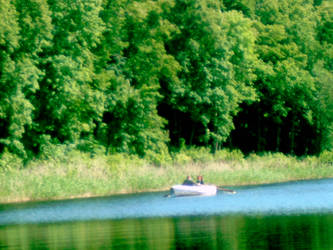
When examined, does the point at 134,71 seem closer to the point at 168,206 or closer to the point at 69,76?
the point at 69,76

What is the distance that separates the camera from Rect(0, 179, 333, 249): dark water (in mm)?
25172

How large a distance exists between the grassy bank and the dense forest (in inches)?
92.1

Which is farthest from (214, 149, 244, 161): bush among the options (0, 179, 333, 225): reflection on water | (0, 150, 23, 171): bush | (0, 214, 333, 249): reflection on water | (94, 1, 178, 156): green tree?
(0, 214, 333, 249): reflection on water

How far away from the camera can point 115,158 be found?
5141cm

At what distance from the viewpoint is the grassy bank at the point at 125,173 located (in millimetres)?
42594

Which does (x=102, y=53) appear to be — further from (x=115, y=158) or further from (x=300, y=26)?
(x=300, y=26)

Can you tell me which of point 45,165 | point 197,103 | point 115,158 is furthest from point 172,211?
point 197,103

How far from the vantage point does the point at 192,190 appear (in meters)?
44.0

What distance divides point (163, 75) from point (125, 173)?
13.5 meters

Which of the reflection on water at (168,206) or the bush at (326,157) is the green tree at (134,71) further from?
the bush at (326,157)

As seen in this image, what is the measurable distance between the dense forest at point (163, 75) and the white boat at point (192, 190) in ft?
34.9

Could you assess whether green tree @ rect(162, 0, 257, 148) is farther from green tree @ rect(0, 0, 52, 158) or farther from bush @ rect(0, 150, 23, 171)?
bush @ rect(0, 150, 23, 171)

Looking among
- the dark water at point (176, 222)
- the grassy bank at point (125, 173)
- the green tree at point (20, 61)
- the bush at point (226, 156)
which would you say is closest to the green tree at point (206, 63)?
the bush at point (226, 156)

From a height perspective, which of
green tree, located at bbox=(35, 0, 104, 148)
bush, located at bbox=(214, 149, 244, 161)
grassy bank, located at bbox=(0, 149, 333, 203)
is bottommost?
grassy bank, located at bbox=(0, 149, 333, 203)
